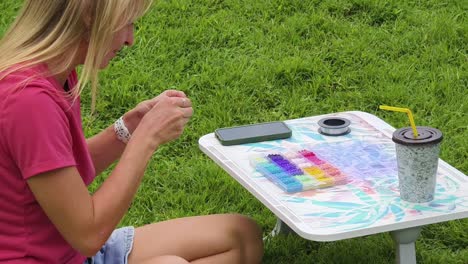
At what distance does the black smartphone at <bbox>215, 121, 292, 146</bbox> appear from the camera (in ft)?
9.25

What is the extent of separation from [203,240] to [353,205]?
52 cm

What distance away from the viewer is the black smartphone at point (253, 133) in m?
2.82

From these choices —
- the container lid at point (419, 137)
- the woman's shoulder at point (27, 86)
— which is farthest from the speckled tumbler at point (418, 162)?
the woman's shoulder at point (27, 86)

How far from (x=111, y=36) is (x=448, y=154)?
1880 millimetres

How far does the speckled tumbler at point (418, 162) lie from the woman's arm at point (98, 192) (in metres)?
0.57

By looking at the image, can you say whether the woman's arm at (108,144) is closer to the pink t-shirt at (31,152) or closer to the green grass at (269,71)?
the pink t-shirt at (31,152)

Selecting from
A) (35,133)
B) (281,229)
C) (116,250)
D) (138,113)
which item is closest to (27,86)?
(35,133)

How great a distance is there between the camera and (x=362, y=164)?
2641mm

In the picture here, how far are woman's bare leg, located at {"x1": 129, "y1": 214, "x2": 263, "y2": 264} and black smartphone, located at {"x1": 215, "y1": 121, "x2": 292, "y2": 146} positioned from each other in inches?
9.0

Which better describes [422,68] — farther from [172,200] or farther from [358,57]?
[172,200]

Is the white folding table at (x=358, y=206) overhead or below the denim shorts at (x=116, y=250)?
overhead

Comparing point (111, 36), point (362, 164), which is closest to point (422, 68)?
point (362, 164)

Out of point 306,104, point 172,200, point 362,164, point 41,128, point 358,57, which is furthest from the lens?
point 358,57

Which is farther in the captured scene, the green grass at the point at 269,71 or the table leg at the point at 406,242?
the green grass at the point at 269,71
